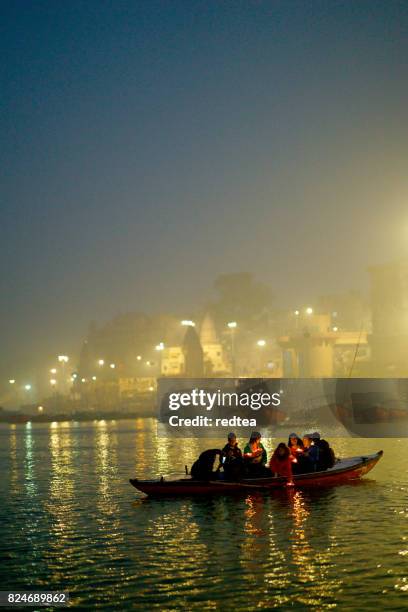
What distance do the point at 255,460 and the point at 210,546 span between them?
899 centimetres

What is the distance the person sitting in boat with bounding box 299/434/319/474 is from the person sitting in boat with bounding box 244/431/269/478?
5.69 ft

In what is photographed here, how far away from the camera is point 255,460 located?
104ft

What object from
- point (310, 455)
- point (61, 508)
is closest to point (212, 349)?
point (310, 455)

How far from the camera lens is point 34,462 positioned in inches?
2112

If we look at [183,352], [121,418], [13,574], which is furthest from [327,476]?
[183,352]

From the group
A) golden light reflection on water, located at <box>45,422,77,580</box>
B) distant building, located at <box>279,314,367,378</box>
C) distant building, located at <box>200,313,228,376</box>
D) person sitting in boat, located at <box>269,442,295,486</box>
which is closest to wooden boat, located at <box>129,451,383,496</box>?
person sitting in boat, located at <box>269,442,295,486</box>

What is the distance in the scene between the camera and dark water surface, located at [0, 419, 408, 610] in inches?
698

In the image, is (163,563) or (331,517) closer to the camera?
(163,563)

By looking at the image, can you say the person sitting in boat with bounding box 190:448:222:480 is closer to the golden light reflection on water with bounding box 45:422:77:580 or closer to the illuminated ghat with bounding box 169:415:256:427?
the golden light reflection on water with bounding box 45:422:77:580

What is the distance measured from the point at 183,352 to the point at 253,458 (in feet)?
441

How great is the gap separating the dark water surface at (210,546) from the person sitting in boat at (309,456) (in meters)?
1.08

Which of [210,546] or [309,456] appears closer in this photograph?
[210,546]

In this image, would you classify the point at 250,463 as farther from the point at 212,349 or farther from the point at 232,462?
the point at 212,349

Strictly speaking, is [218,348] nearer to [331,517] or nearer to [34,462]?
[34,462]
